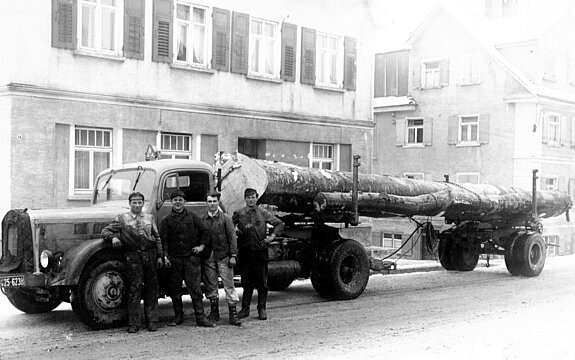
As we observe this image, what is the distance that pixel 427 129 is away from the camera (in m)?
35.3

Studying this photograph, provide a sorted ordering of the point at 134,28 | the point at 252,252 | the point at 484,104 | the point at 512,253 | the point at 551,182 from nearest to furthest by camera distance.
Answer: the point at 252,252, the point at 512,253, the point at 134,28, the point at 551,182, the point at 484,104

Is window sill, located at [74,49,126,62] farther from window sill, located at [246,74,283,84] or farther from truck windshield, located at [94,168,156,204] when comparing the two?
truck windshield, located at [94,168,156,204]

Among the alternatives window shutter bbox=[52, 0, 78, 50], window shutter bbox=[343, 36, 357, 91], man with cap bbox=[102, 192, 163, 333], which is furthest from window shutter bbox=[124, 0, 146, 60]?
man with cap bbox=[102, 192, 163, 333]

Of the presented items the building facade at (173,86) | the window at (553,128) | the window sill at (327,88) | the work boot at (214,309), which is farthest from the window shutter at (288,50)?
the window at (553,128)

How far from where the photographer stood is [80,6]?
59.3ft

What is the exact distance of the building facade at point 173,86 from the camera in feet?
57.1

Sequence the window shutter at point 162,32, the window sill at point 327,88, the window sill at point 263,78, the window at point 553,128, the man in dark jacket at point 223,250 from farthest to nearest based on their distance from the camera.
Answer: the window at point 553,128 → the window sill at point 327,88 → the window sill at point 263,78 → the window shutter at point 162,32 → the man in dark jacket at point 223,250

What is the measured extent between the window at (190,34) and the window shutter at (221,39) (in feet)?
0.74

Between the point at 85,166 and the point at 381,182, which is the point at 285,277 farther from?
the point at 85,166

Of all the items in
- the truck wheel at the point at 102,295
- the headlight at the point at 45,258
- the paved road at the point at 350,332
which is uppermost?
the headlight at the point at 45,258

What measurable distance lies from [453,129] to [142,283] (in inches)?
1037

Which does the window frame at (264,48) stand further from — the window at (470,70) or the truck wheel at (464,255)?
the window at (470,70)

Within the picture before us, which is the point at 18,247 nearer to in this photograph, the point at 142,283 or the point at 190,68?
the point at 142,283

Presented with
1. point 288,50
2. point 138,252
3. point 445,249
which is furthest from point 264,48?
point 138,252
